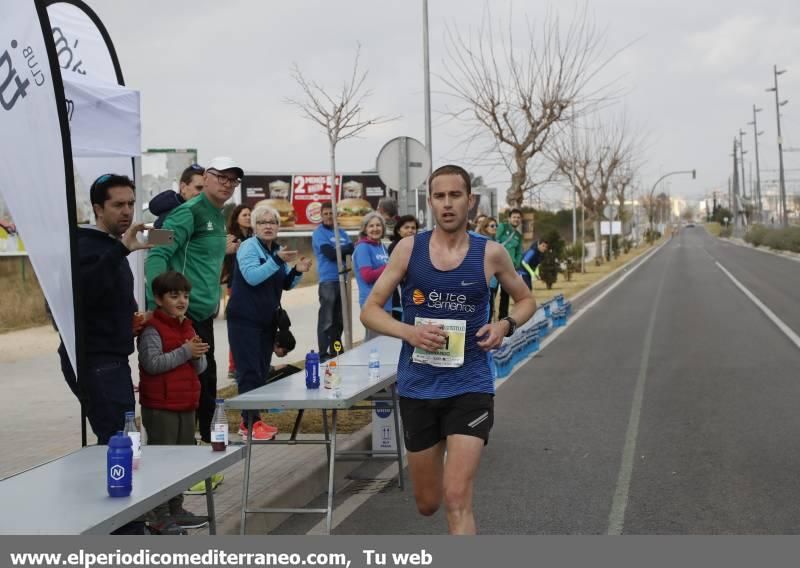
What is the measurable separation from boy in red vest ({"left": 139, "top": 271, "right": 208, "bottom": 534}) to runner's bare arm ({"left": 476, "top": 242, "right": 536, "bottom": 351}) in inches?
77.1

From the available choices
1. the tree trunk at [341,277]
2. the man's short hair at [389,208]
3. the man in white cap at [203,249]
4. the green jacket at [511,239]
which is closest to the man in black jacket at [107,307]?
the man in white cap at [203,249]

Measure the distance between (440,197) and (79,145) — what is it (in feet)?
10.5

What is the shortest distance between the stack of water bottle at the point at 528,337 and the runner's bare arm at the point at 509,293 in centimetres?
436

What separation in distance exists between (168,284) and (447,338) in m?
2.18

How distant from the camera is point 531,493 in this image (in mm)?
7934

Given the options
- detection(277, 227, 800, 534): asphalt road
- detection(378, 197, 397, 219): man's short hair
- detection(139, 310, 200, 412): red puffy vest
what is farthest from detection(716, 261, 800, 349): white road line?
detection(139, 310, 200, 412): red puffy vest

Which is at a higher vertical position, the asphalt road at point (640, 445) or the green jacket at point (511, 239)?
the green jacket at point (511, 239)

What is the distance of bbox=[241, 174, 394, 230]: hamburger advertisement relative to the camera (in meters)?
47.9

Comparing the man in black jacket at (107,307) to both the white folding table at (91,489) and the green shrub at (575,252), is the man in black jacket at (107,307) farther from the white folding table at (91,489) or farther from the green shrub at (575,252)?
the green shrub at (575,252)

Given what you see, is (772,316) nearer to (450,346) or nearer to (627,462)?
(627,462)

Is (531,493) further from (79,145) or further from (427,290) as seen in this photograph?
(79,145)

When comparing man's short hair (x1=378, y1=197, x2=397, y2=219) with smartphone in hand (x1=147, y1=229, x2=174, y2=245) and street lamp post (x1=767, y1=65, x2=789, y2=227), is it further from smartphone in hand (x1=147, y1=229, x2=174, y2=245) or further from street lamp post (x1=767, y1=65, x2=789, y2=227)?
street lamp post (x1=767, y1=65, x2=789, y2=227)

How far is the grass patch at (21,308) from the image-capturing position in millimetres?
25341

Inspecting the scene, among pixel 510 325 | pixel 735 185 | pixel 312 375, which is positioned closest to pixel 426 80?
pixel 312 375
